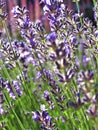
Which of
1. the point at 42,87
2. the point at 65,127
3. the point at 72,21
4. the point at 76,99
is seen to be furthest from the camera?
the point at 42,87

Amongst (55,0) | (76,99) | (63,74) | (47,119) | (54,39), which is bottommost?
(47,119)

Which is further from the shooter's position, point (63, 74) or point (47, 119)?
point (47, 119)

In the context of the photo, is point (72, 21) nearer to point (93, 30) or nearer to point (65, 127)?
point (93, 30)

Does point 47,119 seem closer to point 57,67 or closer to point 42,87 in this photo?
point 57,67

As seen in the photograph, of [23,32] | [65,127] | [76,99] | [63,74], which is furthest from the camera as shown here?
[65,127]

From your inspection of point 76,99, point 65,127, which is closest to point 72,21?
point 65,127

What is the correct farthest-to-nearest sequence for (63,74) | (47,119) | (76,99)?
1. (47,119)
2. (76,99)
3. (63,74)

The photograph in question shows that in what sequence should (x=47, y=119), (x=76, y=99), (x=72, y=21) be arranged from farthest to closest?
(x=72, y=21) < (x=47, y=119) < (x=76, y=99)

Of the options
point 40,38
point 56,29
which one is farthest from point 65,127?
point 56,29

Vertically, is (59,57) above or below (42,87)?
above
